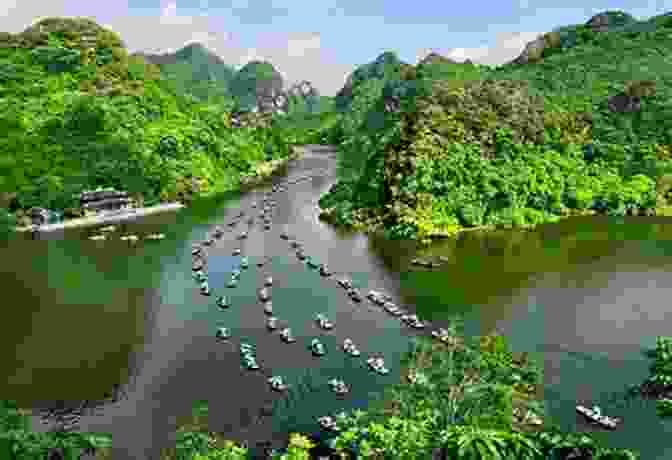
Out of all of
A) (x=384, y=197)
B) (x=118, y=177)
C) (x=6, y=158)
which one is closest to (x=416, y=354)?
(x=384, y=197)

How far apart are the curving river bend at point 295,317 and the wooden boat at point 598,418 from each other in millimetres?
711

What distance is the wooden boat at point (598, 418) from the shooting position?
40469 millimetres

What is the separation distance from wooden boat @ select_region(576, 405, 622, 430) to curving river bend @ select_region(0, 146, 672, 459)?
2.33ft

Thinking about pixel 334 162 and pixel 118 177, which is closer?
pixel 118 177

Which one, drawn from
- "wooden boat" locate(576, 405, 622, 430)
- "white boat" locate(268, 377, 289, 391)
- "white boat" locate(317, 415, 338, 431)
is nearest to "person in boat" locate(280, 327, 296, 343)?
"white boat" locate(268, 377, 289, 391)

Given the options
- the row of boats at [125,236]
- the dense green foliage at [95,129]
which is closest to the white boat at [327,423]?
the row of boats at [125,236]

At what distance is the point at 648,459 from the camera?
36.5 metres

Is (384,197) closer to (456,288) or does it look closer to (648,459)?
(456,288)

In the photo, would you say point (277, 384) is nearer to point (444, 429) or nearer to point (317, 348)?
point (317, 348)

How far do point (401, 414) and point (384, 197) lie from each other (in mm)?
69843

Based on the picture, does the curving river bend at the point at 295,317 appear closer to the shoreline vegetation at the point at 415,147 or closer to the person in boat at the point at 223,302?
the person in boat at the point at 223,302

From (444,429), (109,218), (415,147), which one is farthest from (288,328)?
(109,218)

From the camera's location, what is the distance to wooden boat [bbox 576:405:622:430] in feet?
133

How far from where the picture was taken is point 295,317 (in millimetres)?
61125
